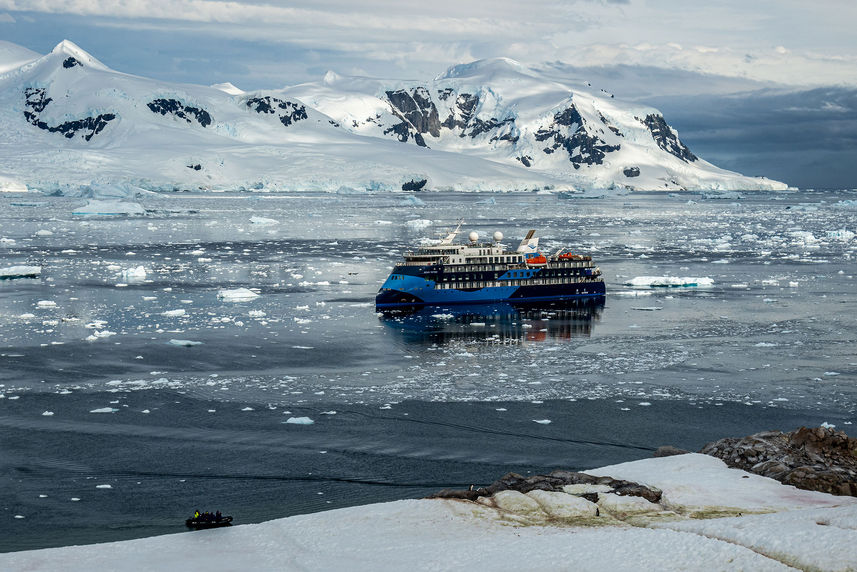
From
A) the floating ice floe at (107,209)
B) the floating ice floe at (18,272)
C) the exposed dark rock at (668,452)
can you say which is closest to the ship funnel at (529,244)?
the floating ice floe at (18,272)

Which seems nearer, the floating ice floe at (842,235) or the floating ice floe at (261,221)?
the floating ice floe at (842,235)

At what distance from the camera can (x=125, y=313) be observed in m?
38.7

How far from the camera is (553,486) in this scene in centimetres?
1603

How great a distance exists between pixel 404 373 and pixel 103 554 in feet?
49.7

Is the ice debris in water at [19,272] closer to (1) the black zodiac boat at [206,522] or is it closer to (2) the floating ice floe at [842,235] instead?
(1) the black zodiac boat at [206,522]

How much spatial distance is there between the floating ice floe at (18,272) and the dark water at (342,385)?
5.04 ft

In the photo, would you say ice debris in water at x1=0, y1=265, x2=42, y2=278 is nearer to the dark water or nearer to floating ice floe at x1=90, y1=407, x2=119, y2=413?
the dark water

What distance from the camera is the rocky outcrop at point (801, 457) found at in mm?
16391

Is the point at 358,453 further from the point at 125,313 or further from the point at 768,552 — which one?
the point at 125,313

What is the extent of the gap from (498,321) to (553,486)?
2387 centimetres

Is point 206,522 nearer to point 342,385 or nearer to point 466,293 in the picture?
point 342,385

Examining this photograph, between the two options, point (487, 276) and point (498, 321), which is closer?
point (498, 321)

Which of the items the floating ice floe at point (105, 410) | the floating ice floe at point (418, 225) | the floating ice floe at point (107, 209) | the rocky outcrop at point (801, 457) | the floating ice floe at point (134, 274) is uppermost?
the floating ice floe at point (107, 209)

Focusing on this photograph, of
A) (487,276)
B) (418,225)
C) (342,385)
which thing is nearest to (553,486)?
(342,385)
